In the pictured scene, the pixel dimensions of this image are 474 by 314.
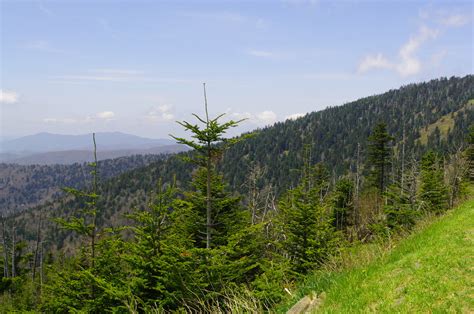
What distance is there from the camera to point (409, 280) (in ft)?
25.0

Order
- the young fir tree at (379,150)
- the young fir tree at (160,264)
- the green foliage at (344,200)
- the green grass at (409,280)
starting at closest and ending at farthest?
the green grass at (409,280) < the young fir tree at (160,264) < the green foliage at (344,200) < the young fir tree at (379,150)

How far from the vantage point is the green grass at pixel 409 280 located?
659 centimetres

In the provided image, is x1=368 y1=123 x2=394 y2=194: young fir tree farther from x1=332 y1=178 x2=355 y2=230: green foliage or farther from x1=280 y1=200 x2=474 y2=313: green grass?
x1=280 y1=200 x2=474 y2=313: green grass

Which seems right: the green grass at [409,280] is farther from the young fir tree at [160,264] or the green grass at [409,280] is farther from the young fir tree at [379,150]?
the young fir tree at [379,150]

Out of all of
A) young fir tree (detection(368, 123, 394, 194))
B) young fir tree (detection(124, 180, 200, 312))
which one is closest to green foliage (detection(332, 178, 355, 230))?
young fir tree (detection(368, 123, 394, 194))

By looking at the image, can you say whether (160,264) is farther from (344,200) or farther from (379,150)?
(379,150)

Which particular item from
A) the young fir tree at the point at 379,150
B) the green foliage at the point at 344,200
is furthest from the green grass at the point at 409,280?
A: the young fir tree at the point at 379,150

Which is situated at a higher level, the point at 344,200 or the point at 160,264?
the point at 160,264

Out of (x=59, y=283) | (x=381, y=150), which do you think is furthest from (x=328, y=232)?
(x=381, y=150)

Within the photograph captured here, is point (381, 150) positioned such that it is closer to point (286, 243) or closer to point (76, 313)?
point (286, 243)

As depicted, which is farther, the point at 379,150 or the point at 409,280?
the point at 379,150

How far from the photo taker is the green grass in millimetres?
6590

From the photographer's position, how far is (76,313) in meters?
15.0

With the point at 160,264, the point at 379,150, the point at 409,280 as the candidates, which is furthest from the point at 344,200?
the point at 409,280
